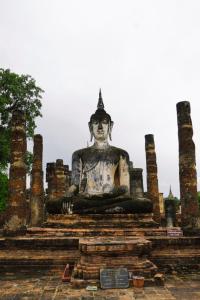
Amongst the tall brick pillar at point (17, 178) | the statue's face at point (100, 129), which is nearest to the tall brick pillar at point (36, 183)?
the statue's face at point (100, 129)

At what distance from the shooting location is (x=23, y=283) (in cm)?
589

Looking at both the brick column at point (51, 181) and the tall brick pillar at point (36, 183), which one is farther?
the brick column at point (51, 181)

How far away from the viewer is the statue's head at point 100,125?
38.7ft

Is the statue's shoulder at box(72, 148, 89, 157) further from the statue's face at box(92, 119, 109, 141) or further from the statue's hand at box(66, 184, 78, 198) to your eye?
the statue's hand at box(66, 184, 78, 198)

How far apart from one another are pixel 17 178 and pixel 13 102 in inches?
438

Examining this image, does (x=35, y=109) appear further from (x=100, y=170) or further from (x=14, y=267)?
(x=14, y=267)

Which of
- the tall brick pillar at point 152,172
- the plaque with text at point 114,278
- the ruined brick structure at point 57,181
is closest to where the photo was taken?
the plaque with text at point 114,278

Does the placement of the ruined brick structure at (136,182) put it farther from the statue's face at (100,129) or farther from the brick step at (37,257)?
the brick step at (37,257)

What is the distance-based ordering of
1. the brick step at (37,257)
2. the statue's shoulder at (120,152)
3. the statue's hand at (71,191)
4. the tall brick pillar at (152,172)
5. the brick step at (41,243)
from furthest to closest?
the tall brick pillar at (152,172) < the statue's shoulder at (120,152) < the statue's hand at (71,191) < the brick step at (41,243) < the brick step at (37,257)

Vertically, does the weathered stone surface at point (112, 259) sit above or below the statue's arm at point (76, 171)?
below

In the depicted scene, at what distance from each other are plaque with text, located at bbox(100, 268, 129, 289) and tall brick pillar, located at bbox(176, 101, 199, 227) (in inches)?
159

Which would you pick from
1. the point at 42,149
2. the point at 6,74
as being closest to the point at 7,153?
the point at 42,149

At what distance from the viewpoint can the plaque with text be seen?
17.3 ft

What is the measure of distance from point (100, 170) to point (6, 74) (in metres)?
11.7
